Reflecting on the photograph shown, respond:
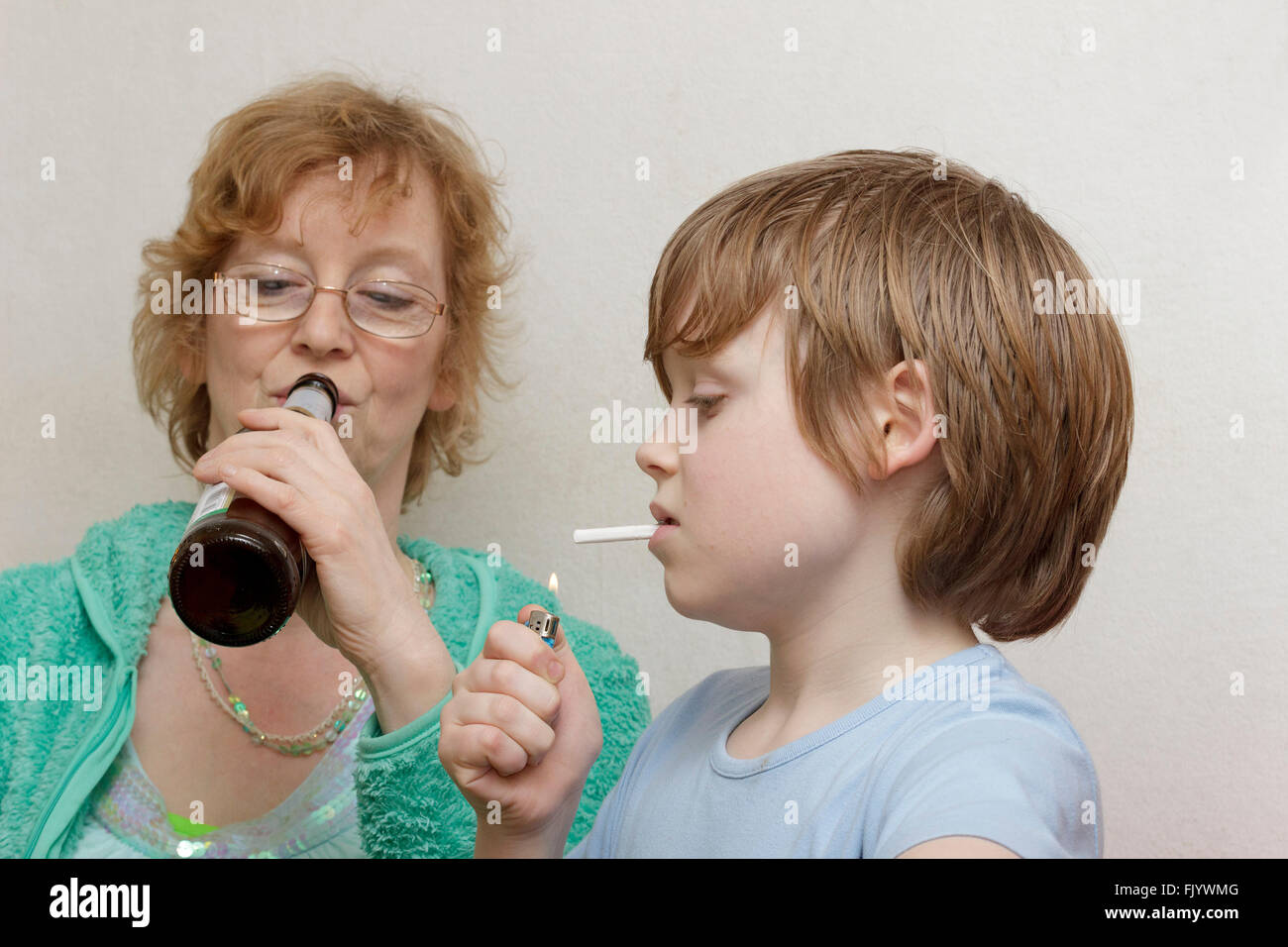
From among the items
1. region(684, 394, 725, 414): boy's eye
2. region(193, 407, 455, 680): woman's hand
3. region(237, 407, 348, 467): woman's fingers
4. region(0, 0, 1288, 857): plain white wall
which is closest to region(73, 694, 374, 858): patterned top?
region(193, 407, 455, 680): woman's hand

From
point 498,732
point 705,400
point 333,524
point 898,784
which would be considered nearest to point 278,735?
point 333,524

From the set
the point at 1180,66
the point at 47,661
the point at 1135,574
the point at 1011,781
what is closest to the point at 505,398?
the point at 47,661

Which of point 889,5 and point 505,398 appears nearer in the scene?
point 889,5

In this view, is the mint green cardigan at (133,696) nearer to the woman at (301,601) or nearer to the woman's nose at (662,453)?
the woman at (301,601)

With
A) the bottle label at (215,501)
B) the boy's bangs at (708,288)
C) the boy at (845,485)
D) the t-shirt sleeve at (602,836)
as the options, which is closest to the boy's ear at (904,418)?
the boy at (845,485)

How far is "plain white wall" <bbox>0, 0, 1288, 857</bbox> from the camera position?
1500mm

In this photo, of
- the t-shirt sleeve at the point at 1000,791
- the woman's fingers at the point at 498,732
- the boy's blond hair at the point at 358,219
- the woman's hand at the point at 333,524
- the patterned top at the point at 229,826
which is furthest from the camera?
the boy's blond hair at the point at 358,219

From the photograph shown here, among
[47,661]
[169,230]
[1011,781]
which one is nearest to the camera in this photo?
[1011,781]

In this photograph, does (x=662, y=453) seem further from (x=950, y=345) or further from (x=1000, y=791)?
(x=1000, y=791)

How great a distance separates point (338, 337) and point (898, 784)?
78 cm

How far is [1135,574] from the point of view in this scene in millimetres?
1526

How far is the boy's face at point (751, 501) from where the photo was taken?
0.90 metres
